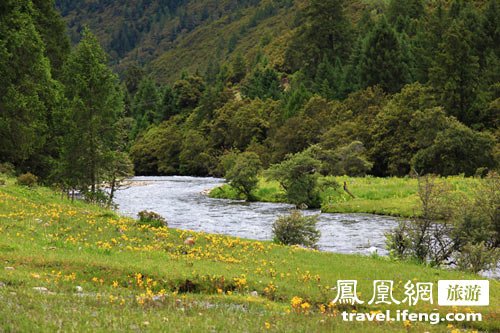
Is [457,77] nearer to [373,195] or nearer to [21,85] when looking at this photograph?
[373,195]

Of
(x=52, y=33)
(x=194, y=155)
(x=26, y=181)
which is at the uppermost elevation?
(x=52, y=33)

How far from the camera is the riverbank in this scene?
43031 millimetres

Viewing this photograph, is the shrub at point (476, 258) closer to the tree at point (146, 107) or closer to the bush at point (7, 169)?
the bush at point (7, 169)

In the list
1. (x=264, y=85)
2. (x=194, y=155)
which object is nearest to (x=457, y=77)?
(x=194, y=155)

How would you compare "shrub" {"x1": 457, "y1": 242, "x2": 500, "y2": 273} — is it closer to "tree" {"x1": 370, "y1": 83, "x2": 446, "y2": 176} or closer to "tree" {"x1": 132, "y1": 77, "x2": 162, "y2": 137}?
"tree" {"x1": 370, "y1": 83, "x2": 446, "y2": 176}

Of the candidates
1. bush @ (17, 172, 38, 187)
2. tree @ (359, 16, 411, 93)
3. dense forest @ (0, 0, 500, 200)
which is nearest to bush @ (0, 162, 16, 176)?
dense forest @ (0, 0, 500, 200)

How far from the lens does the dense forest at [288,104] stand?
3759 cm

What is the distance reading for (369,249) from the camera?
27391mm

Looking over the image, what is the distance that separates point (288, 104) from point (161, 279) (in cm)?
7740

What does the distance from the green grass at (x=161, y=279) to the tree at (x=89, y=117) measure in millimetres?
12183

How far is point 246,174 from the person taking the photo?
54906mm

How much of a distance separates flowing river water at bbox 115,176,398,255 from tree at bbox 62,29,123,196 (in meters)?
4.69

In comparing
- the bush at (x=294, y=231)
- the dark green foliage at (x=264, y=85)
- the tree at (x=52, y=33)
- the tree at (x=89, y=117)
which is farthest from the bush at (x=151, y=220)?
the dark green foliage at (x=264, y=85)

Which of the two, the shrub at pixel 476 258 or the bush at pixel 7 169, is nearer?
the shrub at pixel 476 258
